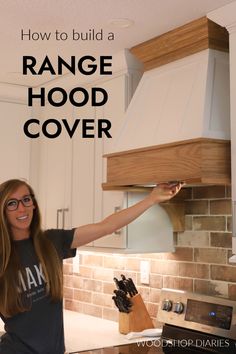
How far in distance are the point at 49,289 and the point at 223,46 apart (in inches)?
54.0

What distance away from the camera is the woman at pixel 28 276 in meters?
2.23

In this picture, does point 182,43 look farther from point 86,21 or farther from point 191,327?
point 191,327

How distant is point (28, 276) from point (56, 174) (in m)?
1.25

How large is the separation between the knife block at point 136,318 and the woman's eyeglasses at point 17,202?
36.6 inches

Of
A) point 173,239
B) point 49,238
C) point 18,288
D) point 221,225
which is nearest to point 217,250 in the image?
point 221,225

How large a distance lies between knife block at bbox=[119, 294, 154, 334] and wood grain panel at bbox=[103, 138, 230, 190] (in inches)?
28.2

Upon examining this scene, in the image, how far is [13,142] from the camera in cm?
362

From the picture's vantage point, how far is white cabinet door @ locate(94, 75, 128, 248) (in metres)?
2.83

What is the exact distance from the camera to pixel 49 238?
95.3 inches

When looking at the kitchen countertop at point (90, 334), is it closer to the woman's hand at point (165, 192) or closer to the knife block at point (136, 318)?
the knife block at point (136, 318)

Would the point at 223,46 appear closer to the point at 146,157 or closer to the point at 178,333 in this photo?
the point at 146,157

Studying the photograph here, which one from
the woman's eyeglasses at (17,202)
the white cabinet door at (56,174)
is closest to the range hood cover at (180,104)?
the woman's eyeglasses at (17,202)
